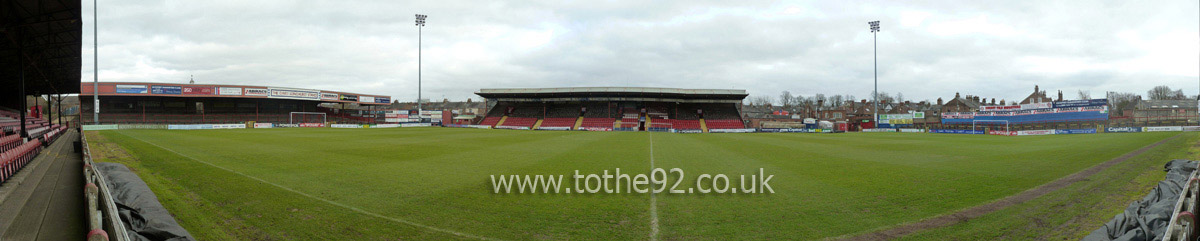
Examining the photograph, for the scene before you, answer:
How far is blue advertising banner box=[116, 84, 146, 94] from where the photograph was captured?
1929 inches

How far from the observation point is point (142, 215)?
17.6ft

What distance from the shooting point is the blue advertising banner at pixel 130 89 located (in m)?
49.0

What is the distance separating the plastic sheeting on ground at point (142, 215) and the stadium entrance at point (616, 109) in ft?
162

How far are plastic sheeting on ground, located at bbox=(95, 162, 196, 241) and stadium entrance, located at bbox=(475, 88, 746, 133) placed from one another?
162 ft

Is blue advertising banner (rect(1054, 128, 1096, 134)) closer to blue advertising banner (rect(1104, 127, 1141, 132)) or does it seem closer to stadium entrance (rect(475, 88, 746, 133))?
blue advertising banner (rect(1104, 127, 1141, 132))

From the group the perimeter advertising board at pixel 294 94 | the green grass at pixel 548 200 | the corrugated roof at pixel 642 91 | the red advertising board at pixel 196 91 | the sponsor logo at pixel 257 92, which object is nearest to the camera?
the green grass at pixel 548 200

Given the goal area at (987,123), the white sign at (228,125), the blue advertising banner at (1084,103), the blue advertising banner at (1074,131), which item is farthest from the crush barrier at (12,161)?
the blue advertising banner at (1084,103)

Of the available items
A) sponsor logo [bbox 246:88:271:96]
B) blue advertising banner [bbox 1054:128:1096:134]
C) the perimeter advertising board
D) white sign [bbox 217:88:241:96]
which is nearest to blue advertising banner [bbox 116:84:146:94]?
white sign [bbox 217:88:241:96]

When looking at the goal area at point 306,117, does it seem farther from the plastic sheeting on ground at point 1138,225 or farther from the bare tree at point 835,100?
the bare tree at point 835,100

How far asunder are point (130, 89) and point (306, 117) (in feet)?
56.5

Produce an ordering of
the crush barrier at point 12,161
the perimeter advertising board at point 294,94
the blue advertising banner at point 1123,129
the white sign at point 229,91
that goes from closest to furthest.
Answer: the crush barrier at point 12,161, the blue advertising banner at point 1123,129, the white sign at point 229,91, the perimeter advertising board at point 294,94

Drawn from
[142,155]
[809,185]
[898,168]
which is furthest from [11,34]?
[898,168]

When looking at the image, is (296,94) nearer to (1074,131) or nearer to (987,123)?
(987,123)

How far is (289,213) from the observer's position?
6773 mm
